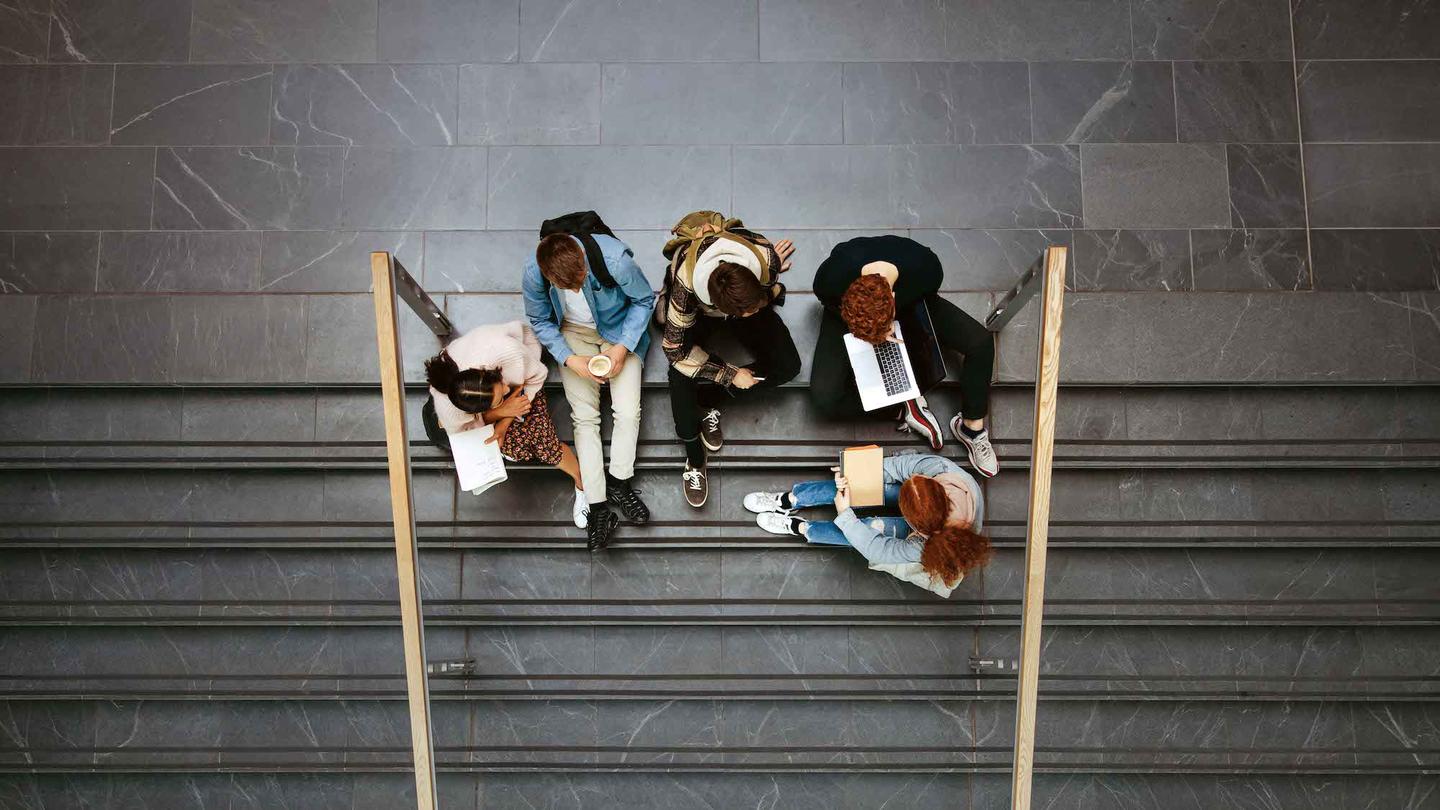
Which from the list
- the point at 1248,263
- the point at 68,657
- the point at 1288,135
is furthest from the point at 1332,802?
the point at 68,657

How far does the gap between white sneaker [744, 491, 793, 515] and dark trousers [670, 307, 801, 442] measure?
44 cm

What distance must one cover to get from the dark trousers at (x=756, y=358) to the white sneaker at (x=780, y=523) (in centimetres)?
54

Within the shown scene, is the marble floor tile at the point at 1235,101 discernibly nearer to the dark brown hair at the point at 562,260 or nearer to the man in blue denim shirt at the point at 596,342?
the man in blue denim shirt at the point at 596,342

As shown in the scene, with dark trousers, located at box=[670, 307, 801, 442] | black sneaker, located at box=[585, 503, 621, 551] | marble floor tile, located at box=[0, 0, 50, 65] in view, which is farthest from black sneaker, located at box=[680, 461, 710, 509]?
marble floor tile, located at box=[0, 0, 50, 65]

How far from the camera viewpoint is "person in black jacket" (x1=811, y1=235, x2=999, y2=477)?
3.70 m

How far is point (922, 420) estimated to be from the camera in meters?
4.36

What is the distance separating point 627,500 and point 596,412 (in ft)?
1.54

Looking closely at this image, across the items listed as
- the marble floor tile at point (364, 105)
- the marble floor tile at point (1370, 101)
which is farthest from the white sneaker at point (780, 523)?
the marble floor tile at point (1370, 101)

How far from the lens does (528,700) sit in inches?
176

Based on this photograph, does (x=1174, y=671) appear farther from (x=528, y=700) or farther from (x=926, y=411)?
(x=528, y=700)

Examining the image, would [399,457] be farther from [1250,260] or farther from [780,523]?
[1250,260]

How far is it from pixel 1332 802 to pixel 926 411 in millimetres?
2830

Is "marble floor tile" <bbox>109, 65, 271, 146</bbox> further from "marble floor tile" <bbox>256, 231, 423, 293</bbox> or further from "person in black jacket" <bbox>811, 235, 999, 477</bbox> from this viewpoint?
"person in black jacket" <bbox>811, 235, 999, 477</bbox>

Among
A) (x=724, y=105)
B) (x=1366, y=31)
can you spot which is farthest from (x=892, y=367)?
(x=1366, y=31)
